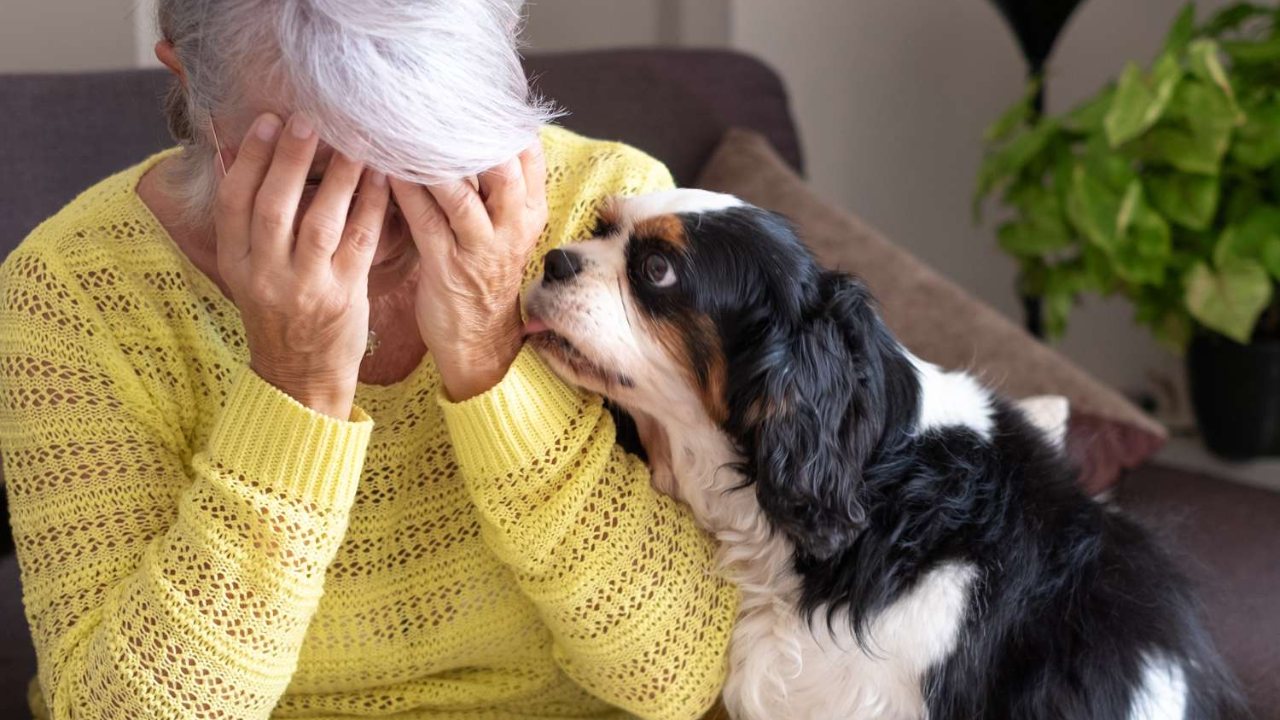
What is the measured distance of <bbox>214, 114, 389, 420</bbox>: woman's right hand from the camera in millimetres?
971

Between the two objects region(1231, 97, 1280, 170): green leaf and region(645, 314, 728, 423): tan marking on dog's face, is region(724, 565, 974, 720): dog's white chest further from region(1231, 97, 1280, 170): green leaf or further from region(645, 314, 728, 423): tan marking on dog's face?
region(1231, 97, 1280, 170): green leaf

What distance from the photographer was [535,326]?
3.77ft

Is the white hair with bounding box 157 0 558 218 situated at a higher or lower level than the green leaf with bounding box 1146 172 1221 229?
higher

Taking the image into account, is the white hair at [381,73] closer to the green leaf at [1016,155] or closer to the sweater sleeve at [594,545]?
the sweater sleeve at [594,545]

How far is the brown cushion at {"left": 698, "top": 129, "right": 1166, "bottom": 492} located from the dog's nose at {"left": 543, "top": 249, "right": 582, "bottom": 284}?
809 mm

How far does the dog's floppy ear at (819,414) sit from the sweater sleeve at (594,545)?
0.12 meters

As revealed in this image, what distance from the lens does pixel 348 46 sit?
3.20 ft

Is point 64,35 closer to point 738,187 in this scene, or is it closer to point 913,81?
point 738,187

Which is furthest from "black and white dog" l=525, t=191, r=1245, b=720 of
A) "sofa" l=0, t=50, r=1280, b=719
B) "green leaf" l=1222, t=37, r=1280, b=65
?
"green leaf" l=1222, t=37, r=1280, b=65

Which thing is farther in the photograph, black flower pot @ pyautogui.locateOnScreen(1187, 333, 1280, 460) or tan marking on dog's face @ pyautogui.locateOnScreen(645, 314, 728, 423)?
black flower pot @ pyautogui.locateOnScreen(1187, 333, 1280, 460)

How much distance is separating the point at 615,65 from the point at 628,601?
4.28ft

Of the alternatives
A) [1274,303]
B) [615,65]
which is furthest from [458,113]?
[1274,303]

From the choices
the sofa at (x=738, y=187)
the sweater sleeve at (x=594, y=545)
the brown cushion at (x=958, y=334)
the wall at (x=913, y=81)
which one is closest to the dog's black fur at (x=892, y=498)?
the sweater sleeve at (x=594, y=545)

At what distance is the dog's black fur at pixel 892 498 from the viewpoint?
1117 mm
